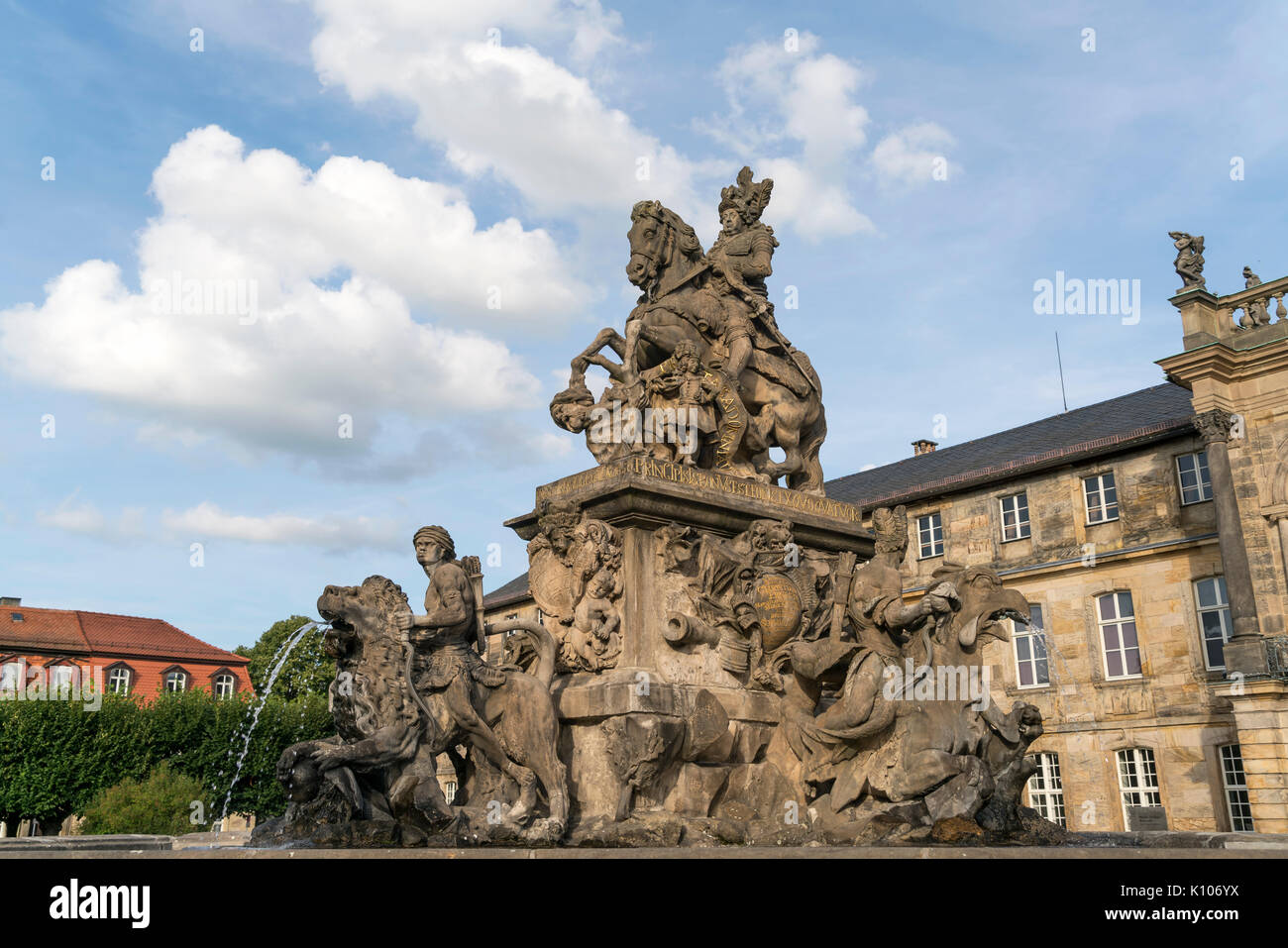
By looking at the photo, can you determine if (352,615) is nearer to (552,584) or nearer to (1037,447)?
(552,584)

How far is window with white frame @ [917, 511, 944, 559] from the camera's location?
1480 inches

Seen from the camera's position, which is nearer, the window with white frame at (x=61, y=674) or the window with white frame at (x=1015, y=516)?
the window with white frame at (x=1015, y=516)

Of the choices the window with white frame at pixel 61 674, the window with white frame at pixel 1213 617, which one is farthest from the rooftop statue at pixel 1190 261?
the window with white frame at pixel 61 674

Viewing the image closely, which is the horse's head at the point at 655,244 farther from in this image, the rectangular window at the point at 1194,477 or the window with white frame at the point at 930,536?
the window with white frame at the point at 930,536

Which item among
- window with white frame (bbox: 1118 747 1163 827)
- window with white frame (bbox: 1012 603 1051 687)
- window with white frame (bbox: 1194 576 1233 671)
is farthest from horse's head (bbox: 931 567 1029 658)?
window with white frame (bbox: 1012 603 1051 687)

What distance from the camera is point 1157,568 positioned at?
3297cm

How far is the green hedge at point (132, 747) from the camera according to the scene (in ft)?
105

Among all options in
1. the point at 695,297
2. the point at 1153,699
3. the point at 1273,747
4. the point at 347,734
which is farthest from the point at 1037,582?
the point at 347,734

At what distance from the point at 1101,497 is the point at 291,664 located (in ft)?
104

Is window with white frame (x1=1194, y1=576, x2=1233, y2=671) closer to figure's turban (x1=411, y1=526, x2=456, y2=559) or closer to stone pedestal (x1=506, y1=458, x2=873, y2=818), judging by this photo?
stone pedestal (x1=506, y1=458, x2=873, y2=818)

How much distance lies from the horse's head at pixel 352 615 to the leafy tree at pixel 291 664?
33.1m

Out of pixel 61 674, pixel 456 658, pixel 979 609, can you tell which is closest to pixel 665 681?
pixel 456 658
